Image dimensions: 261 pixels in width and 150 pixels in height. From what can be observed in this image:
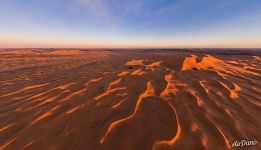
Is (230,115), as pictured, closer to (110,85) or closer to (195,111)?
(195,111)

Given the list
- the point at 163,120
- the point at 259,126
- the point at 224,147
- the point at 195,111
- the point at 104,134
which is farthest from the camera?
the point at 195,111

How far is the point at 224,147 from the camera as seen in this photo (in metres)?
2.24

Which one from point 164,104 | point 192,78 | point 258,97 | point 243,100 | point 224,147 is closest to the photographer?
point 224,147

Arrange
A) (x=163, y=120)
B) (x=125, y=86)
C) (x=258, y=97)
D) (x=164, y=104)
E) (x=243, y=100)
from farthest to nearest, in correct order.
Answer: (x=125, y=86) → (x=258, y=97) → (x=243, y=100) → (x=164, y=104) → (x=163, y=120)

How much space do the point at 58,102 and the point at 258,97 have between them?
17.7 ft

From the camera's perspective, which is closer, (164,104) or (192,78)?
(164,104)

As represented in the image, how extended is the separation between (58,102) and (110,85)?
1.83 metres

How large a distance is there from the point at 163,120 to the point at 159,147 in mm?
767

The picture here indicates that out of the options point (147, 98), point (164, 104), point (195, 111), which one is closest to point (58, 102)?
point (147, 98)

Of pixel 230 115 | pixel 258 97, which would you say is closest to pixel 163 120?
pixel 230 115

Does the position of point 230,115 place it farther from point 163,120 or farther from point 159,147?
point 159,147

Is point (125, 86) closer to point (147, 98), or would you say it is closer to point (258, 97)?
point (147, 98)

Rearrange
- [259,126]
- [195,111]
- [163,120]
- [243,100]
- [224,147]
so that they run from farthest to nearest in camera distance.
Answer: [243,100], [195,111], [163,120], [259,126], [224,147]

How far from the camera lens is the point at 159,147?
227 cm
